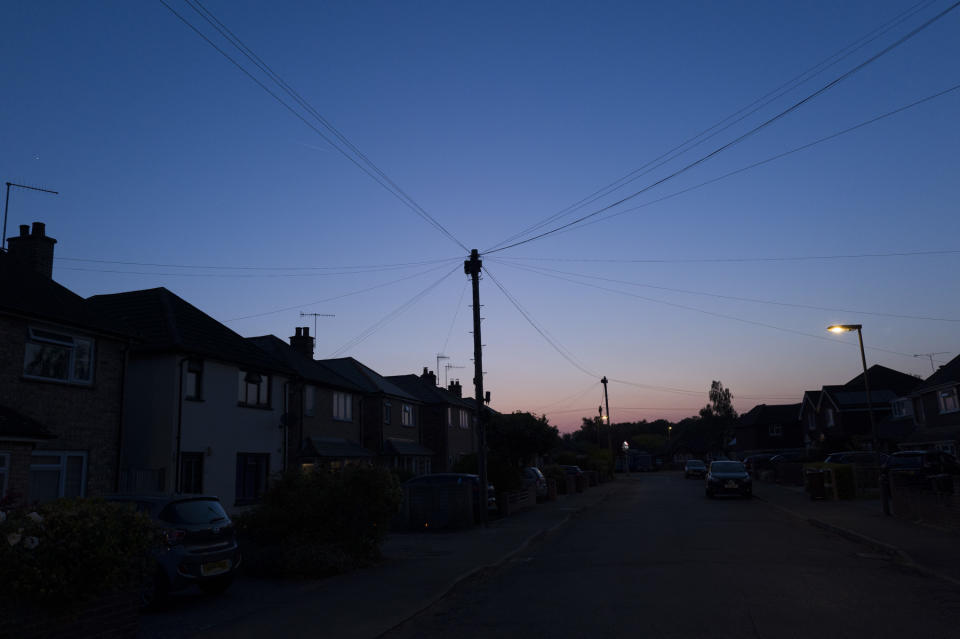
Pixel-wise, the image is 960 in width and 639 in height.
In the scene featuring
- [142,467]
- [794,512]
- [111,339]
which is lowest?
[794,512]

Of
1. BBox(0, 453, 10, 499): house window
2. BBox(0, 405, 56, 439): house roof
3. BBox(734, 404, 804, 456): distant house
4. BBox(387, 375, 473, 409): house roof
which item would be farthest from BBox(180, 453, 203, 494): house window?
BBox(734, 404, 804, 456): distant house

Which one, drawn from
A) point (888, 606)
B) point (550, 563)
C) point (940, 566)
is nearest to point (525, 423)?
point (550, 563)

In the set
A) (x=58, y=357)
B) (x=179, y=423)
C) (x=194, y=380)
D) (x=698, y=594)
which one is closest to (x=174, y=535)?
(x=698, y=594)

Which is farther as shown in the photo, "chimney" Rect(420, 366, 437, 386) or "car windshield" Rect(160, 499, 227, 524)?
"chimney" Rect(420, 366, 437, 386)

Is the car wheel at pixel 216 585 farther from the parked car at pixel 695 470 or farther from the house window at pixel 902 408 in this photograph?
the parked car at pixel 695 470

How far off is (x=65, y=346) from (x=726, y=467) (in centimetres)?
2704

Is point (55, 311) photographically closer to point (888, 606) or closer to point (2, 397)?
point (2, 397)

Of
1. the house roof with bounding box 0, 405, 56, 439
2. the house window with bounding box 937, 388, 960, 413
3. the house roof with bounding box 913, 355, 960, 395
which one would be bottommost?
the house roof with bounding box 0, 405, 56, 439

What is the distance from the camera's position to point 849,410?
55.5 m

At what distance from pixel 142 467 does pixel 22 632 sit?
14.4 metres

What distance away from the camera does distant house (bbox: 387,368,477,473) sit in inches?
1715

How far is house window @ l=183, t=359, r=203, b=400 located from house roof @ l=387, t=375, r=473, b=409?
23510 millimetres

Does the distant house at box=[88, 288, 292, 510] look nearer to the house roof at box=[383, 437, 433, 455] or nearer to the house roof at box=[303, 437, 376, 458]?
the house roof at box=[303, 437, 376, 458]

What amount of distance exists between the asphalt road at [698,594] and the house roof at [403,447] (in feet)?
67.1
